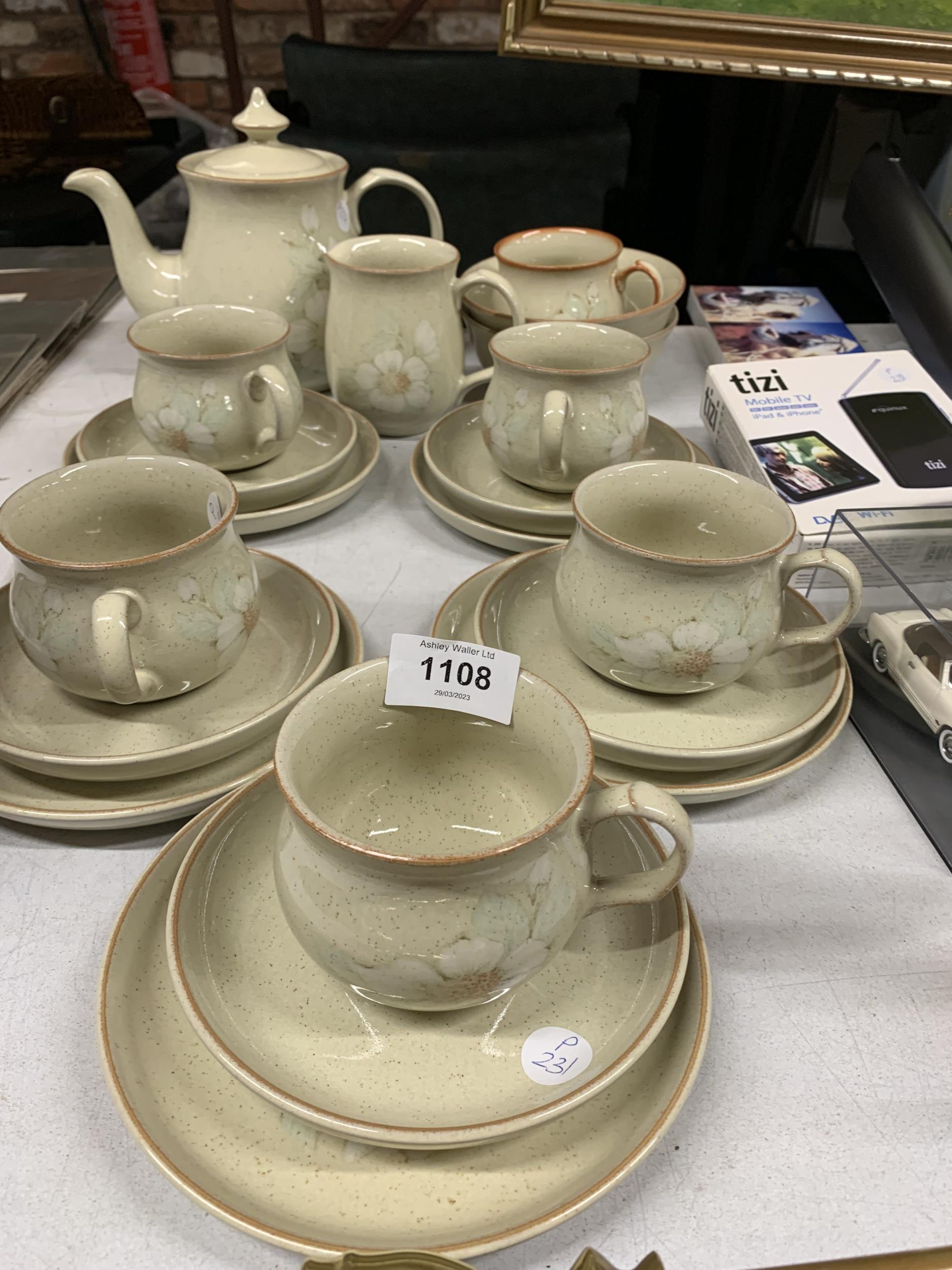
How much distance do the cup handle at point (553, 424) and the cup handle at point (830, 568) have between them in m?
0.23

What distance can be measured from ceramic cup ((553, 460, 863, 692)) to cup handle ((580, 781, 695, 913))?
0.18 m

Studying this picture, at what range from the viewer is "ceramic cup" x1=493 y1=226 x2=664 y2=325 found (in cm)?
103

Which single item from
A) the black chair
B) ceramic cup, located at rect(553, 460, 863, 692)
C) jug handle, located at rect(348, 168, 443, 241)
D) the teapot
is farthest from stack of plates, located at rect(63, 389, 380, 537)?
the black chair

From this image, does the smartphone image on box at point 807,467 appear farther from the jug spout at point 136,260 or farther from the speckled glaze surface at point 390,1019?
the jug spout at point 136,260

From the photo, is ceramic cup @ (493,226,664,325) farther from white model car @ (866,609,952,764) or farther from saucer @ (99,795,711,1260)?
saucer @ (99,795,711,1260)

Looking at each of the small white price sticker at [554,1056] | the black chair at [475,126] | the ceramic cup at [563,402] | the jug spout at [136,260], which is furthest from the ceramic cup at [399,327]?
the black chair at [475,126]

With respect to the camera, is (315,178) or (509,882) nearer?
→ (509,882)

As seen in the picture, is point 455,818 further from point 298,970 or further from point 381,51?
point 381,51

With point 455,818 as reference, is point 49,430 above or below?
below

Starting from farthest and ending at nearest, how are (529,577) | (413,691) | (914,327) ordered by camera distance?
(914,327) < (529,577) < (413,691)

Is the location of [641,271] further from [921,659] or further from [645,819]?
[645,819]

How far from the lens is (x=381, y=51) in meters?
1.72

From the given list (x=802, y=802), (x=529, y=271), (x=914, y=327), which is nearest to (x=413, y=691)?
(x=802, y=802)

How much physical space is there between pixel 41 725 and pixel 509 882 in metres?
0.38
